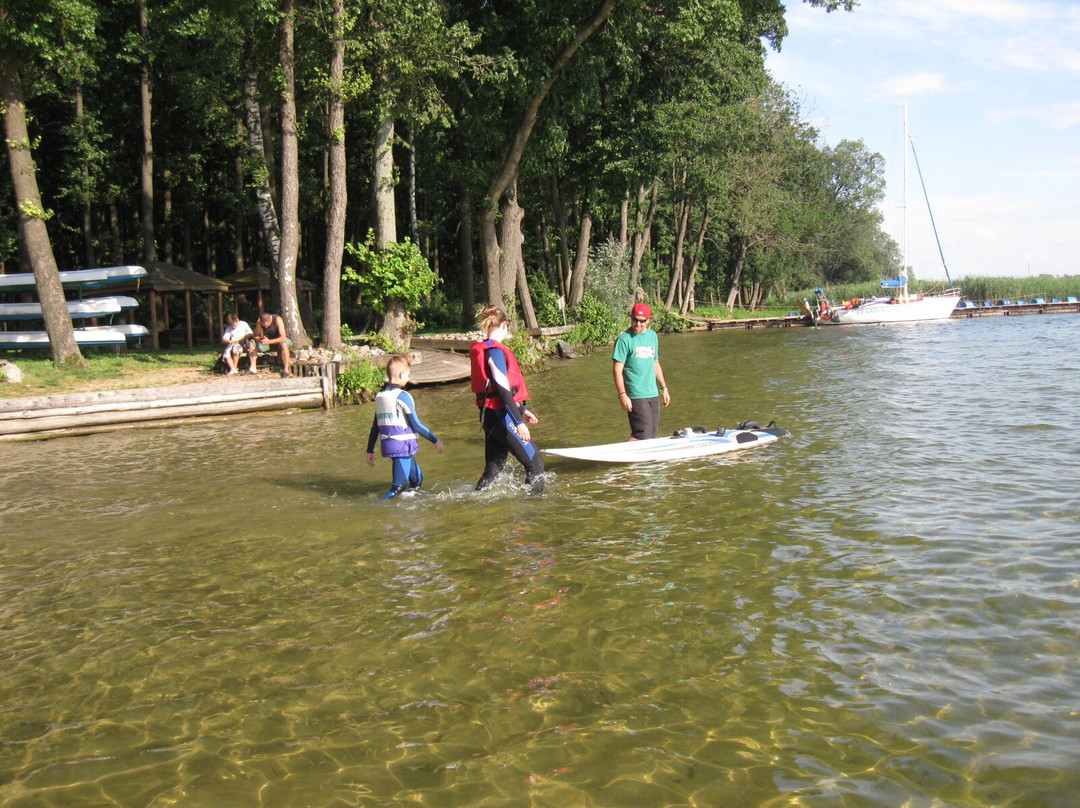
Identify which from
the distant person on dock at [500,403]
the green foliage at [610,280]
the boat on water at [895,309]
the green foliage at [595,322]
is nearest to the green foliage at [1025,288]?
the boat on water at [895,309]

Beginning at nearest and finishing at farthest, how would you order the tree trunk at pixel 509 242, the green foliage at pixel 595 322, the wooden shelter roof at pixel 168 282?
1. the wooden shelter roof at pixel 168 282
2. the tree trunk at pixel 509 242
3. the green foliage at pixel 595 322

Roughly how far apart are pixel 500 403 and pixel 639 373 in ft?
7.37

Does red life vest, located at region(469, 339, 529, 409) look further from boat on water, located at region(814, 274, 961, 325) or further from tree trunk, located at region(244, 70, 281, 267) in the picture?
boat on water, located at region(814, 274, 961, 325)

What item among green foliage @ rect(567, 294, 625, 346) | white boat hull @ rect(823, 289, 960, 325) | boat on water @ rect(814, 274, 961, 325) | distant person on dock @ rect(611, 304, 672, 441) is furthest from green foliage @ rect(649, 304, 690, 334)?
distant person on dock @ rect(611, 304, 672, 441)

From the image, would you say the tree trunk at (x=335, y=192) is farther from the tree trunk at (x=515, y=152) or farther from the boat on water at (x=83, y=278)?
the boat on water at (x=83, y=278)

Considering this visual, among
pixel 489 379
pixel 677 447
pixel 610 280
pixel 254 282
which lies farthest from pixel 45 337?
pixel 610 280

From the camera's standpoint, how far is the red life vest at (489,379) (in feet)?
30.4

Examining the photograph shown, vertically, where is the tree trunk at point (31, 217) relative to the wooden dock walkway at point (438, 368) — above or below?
above

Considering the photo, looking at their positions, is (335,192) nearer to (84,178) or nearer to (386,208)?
(386,208)

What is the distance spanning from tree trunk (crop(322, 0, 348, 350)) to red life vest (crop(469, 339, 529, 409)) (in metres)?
12.4

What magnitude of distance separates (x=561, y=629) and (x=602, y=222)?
47.6 meters

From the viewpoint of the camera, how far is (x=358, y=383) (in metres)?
19.3

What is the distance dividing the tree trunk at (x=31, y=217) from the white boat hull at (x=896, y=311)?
44.9 m

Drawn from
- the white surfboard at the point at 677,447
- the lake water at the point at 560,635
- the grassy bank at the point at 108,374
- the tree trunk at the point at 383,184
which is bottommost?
the lake water at the point at 560,635
